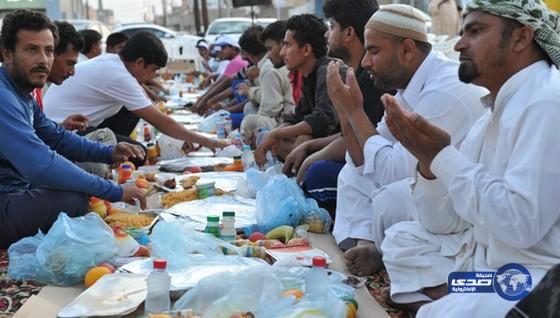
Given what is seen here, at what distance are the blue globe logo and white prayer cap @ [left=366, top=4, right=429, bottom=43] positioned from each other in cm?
157

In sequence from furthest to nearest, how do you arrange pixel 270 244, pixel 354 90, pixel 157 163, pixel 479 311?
pixel 157 163 < pixel 270 244 < pixel 354 90 < pixel 479 311

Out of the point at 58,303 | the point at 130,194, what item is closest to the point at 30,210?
the point at 130,194

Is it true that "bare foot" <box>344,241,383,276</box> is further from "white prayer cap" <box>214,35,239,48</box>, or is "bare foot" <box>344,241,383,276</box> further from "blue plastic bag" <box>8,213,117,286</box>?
"white prayer cap" <box>214,35,239,48</box>

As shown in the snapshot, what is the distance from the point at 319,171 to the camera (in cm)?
433

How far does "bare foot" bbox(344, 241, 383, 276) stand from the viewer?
11.5 ft

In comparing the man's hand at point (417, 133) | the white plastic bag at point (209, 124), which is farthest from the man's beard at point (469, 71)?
the white plastic bag at point (209, 124)

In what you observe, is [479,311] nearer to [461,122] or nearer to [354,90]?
[461,122]

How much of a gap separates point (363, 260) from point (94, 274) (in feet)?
4.31

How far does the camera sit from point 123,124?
6.28 meters

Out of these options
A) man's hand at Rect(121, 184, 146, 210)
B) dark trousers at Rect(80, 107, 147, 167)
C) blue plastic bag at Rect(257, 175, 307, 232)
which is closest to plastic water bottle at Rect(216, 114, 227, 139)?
dark trousers at Rect(80, 107, 147, 167)

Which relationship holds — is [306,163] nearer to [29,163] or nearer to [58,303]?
[29,163]

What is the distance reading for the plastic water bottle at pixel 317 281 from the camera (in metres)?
2.97

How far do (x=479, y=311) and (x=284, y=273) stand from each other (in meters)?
1.21

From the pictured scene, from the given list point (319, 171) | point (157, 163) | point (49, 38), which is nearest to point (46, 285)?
point (49, 38)
